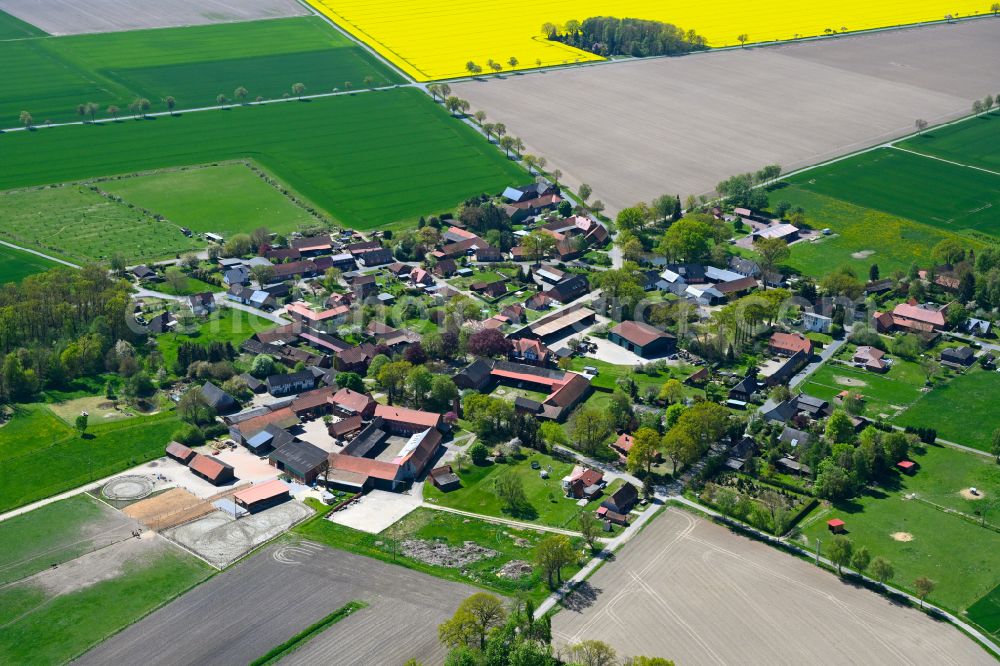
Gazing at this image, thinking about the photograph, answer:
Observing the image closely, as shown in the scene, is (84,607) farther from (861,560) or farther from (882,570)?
(882,570)

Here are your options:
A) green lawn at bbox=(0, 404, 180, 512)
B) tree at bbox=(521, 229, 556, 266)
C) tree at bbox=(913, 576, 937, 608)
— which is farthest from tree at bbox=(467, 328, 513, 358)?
tree at bbox=(913, 576, 937, 608)

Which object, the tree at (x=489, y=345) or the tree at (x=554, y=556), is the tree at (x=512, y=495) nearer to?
the tree at (x=554, y=556)

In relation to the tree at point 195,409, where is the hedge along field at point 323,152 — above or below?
above

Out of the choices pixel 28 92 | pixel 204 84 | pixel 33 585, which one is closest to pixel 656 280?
pixel 33 585

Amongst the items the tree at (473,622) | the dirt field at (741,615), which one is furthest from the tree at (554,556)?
the tree at (473,622)

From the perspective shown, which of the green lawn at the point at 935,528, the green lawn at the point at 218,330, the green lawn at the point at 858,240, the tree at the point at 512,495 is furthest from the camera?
the green lawn at the point at 858,240

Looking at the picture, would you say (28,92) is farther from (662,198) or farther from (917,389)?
(917,389)

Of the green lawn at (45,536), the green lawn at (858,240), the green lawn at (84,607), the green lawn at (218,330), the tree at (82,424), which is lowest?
the green lawn at (84,607)
